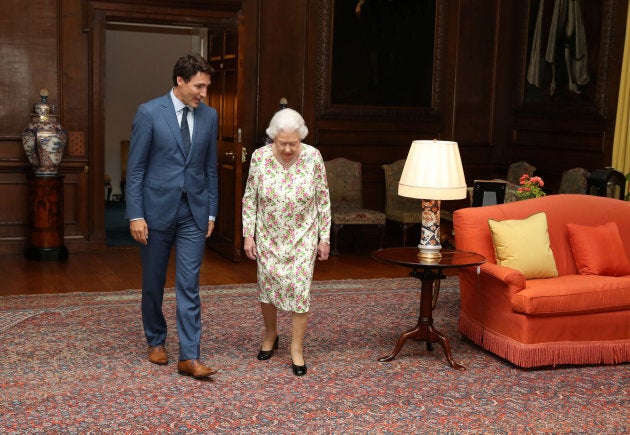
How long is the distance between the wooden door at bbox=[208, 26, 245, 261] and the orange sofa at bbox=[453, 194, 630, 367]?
2.87 metres

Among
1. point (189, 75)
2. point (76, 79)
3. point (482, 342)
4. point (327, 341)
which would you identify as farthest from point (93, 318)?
point (76, 79)

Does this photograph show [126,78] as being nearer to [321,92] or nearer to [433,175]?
[321,92]

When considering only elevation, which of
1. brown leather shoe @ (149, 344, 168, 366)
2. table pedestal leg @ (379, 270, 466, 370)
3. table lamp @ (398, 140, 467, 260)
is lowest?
brown leather shoe @ (149, 344, 168, 366)

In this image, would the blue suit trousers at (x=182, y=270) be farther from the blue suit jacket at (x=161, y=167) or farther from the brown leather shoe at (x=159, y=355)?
the brown leather shoe at (x=159, y=355)

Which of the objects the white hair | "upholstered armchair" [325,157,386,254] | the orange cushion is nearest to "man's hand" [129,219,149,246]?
the white hair

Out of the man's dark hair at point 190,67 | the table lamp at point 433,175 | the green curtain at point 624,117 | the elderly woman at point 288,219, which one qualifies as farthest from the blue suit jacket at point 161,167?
the green curtain at point 624,117

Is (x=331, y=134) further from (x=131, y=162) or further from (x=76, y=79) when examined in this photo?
(x=131, y=162)

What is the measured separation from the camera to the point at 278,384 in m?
4.38

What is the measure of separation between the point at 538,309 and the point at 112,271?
392 cm

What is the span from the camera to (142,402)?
4.06 m

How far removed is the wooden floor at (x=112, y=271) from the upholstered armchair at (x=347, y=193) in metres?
0.35

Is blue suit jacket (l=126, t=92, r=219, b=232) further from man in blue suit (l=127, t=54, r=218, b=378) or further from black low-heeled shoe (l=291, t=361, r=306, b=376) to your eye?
black low-heeled shoe (l=291, t=361, r=306, b=376)

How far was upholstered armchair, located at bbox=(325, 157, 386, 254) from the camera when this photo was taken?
8492mm

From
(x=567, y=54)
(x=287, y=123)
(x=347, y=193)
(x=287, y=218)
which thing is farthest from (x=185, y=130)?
(x=567, y=54)
